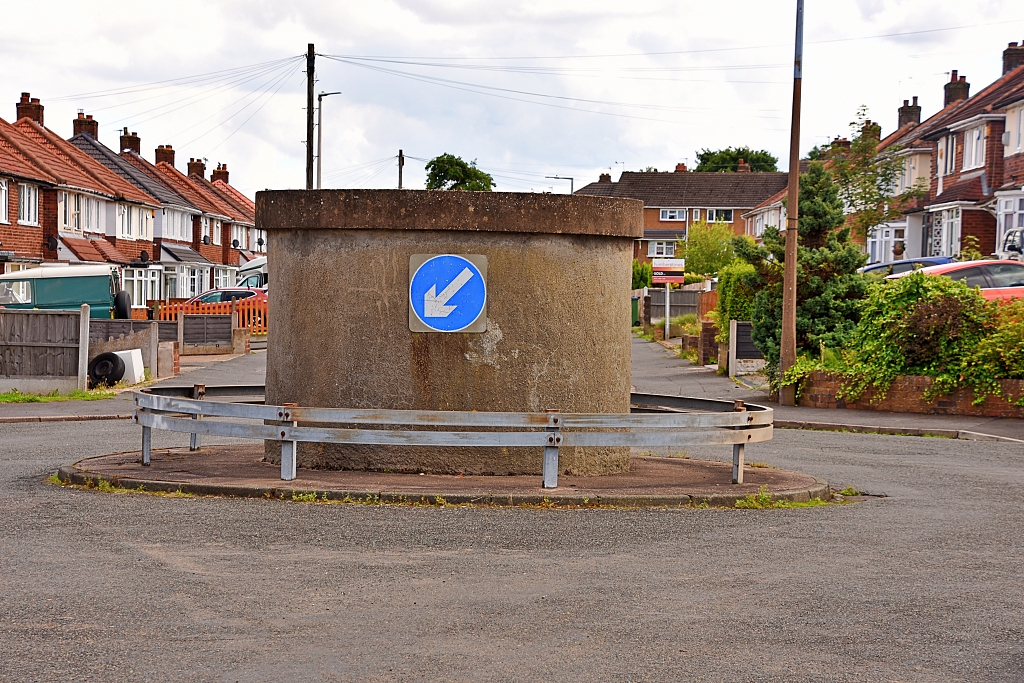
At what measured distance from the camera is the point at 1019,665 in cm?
584

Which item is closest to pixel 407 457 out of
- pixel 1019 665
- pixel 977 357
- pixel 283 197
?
pixel 283 197

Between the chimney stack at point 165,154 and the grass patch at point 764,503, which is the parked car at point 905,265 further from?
the chimney stack at point 165,154

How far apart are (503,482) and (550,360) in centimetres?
130

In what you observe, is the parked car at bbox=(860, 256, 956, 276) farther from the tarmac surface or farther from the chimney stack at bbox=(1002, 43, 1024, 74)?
the chimney stack at bbox=(1002, 43, 1024, 74)

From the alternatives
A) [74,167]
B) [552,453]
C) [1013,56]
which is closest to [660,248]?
[1013,56]

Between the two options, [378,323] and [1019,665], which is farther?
[378,323]

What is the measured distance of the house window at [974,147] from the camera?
4703cm

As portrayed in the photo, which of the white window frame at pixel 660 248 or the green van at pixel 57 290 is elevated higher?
the white window frame at pixel 660 248

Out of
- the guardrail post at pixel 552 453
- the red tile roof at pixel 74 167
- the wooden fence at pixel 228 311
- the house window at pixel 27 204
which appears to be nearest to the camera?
the guardrail post at pixel 552 453

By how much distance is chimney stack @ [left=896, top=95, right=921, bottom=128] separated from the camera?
7219 cm

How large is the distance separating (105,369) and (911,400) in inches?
586

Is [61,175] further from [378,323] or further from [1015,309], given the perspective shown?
[378,323]

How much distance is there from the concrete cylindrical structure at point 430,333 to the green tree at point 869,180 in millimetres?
40010

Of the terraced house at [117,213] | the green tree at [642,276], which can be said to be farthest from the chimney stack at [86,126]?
the green tree at [642,276]
